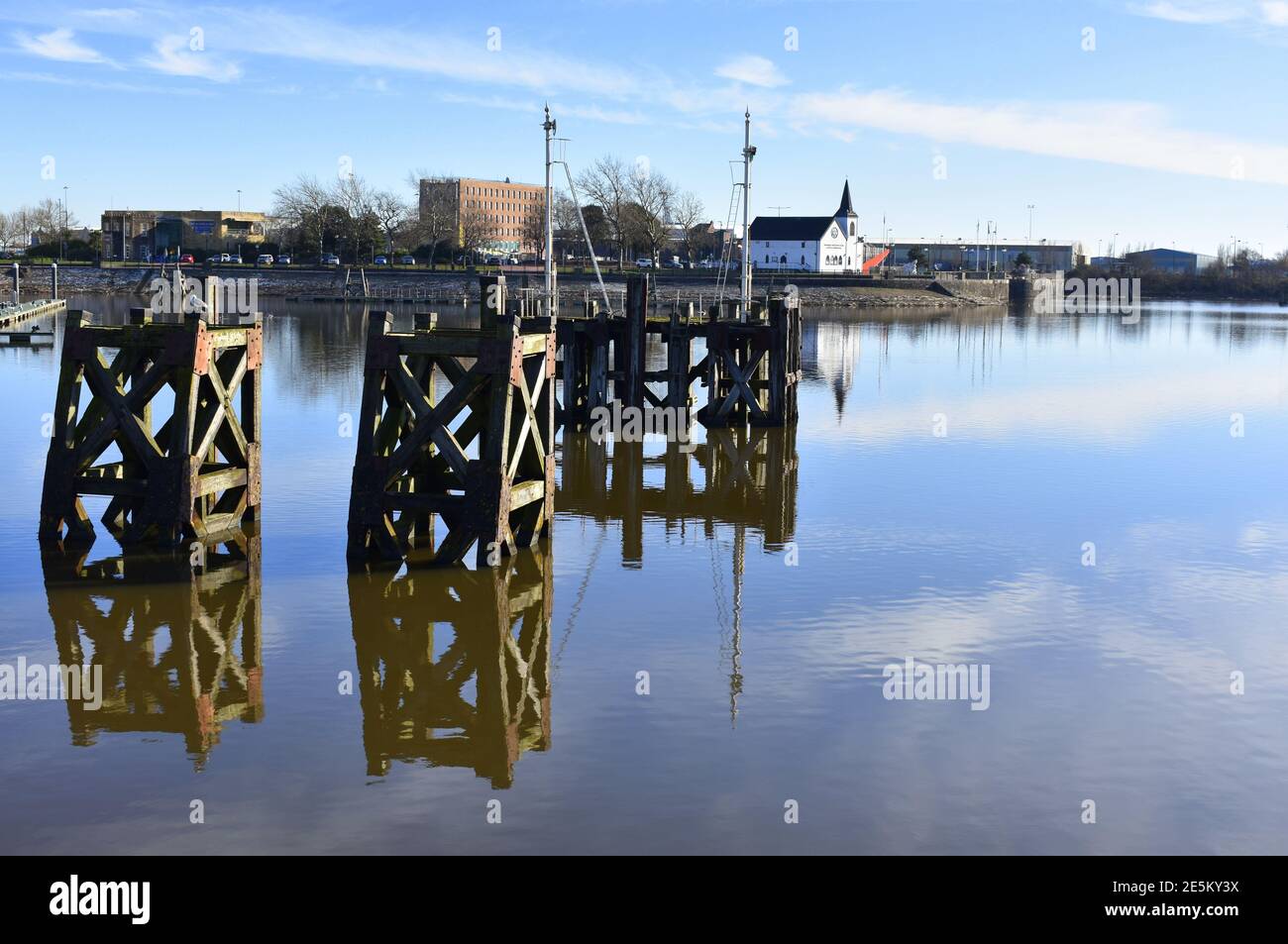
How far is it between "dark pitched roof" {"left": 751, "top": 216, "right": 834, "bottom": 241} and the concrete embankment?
2913 cm

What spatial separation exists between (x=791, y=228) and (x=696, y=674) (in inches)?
5704

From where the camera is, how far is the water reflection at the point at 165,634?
1312 centimetres

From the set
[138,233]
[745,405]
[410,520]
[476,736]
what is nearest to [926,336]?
[745,405]

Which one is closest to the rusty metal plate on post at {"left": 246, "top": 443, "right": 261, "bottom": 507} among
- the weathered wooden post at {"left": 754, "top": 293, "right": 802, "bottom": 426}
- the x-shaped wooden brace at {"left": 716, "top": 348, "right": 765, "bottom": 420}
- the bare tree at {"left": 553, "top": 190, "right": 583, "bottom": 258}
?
the x-shaped wooden brace at {"left": 716, "top": 348, "right": 765, "bottom": 420}

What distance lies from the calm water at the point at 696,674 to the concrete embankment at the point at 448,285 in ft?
271

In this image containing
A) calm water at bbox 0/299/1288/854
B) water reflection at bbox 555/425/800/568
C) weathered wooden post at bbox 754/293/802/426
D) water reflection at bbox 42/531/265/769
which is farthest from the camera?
weathered wooden post at bbox 754/293/802/426

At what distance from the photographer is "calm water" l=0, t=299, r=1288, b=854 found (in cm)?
1088

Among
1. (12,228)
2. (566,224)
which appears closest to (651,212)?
(566,224)

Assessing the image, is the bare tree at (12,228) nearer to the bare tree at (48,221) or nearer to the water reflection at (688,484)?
the bare tree at (48,221)

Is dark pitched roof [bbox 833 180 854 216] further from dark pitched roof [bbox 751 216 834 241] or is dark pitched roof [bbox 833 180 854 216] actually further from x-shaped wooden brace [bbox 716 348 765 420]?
x-shaped wooden brace [bbox 716 348 765 420]

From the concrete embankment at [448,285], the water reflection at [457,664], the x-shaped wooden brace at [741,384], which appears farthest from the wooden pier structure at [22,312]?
the water reflection at [457,664]

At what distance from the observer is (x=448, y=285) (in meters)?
112

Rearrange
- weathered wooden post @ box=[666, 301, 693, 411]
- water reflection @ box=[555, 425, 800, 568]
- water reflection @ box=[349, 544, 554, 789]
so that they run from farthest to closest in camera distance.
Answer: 1. weathered wooden post @ box=[666, 301, 693, 411]
2. water reflection @ box=[555, 425, 800, 568]
3. water reflection @ box=[349, 544, 554, 789]
